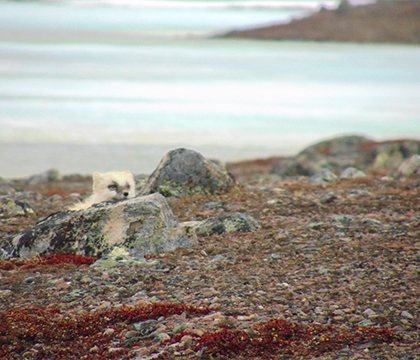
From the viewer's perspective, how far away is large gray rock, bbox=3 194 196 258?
10555mm

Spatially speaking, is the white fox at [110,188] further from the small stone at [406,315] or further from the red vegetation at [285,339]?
the small stone at [406,315]

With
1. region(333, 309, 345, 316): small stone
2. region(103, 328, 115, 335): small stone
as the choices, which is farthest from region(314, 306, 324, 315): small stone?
region(103, 328, 115, 335): small stone

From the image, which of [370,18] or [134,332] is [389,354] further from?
[370,18]

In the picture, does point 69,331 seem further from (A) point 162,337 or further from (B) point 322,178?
(B) point 322,178

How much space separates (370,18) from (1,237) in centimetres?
19111

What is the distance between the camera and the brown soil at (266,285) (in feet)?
23.6

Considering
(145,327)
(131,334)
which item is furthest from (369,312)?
(131,334)

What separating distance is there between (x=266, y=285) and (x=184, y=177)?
741 centimetres

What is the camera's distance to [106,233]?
418 inches

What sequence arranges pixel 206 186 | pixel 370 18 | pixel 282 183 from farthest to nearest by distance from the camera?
pixel 370 18
pixel 282 183
pixel 206 186

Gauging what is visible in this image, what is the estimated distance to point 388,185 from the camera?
57.1 ft

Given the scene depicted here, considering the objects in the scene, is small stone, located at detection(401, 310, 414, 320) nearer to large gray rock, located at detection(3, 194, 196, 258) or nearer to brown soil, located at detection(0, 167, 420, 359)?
brown soil, located at detection(0, 167, 420, 359)

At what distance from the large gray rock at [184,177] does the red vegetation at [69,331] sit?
26.0 feet

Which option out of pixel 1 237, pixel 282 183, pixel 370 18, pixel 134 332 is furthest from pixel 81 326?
pixel 370 18
